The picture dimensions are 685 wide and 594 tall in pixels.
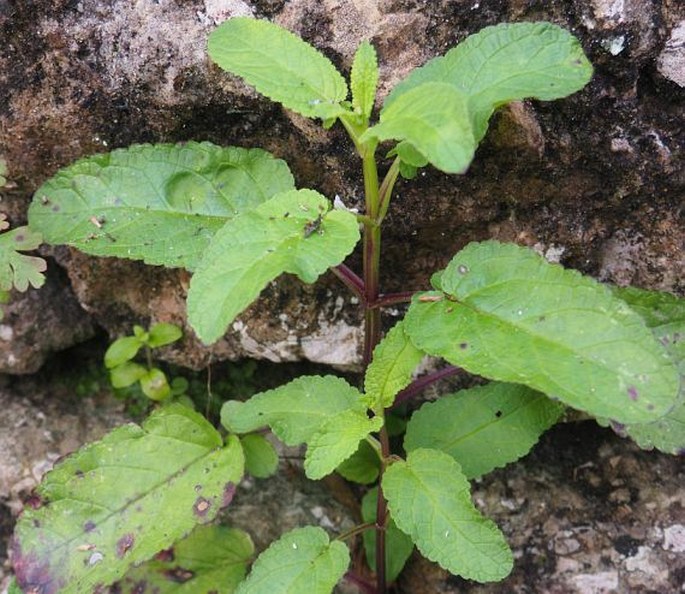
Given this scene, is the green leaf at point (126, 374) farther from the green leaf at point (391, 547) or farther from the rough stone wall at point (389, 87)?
the green leaf at point (391, 547)

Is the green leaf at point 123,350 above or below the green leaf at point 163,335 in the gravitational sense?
below

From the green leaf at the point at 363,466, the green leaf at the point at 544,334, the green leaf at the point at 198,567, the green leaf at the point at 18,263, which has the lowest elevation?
the green leaf at the point at 198,567

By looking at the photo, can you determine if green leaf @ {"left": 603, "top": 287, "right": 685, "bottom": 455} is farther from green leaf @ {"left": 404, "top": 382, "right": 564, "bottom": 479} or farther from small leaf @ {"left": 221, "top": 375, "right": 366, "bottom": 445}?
small leaf @ {"left": 221, "top": 375, "right": 366, "bottom": 445}

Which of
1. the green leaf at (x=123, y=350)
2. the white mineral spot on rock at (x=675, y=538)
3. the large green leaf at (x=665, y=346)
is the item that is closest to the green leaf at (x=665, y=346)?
the large green leaf at (x=665, y=346)

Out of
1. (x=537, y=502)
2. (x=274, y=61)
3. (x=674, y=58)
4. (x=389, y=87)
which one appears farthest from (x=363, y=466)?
(x=674, y=58)

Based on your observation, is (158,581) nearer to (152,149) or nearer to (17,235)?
(17,235)

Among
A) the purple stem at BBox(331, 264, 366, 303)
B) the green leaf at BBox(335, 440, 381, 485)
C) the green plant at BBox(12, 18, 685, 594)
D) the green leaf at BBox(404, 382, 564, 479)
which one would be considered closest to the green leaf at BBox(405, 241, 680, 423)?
the green plant at BBox(12, 18, 685, 594)
